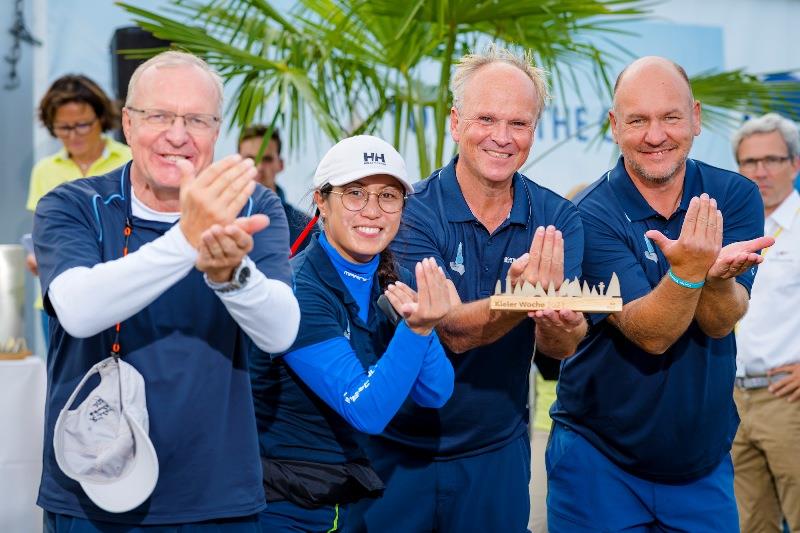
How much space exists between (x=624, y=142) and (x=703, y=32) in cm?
420

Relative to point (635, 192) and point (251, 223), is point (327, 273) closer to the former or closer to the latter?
point (251, 223)

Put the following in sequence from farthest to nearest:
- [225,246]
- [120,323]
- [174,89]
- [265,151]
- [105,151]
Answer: [265,151] → [105,151] → [174,89] → [120,323] → [225,246]

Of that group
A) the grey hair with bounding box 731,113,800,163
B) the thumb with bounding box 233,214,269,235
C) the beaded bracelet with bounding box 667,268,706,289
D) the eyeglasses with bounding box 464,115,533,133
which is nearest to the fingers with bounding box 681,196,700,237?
the beaded bracelet with bounding box 667,268,706,289

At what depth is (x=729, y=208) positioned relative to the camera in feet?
10.5

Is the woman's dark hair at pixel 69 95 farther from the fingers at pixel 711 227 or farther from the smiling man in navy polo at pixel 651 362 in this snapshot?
the fingers at pixel 711 227

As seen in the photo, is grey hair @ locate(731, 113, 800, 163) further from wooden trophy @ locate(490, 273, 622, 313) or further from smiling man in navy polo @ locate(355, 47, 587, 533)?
wooden trophy @ locate(490, 273, 622, 313)

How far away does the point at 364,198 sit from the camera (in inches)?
103

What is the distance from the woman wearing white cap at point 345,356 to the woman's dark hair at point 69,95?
2.68 metres

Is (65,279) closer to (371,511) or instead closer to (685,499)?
(371,511)

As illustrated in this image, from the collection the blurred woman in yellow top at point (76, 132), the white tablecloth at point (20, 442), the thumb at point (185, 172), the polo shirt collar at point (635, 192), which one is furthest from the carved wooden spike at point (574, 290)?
the blurred woman in yellow top at point (76, 132)

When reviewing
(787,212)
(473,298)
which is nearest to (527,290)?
(473,298)

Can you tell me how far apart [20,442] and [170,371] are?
207cm

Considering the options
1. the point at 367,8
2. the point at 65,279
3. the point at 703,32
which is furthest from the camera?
the point at 703,32

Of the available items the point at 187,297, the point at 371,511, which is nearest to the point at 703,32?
the point at 371,511
